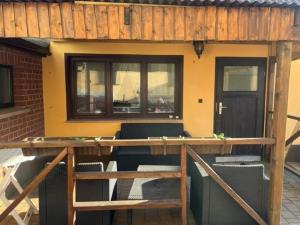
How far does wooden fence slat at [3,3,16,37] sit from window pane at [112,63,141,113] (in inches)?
122

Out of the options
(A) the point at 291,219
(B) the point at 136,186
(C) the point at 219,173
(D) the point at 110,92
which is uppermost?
(D) the point at 110,92

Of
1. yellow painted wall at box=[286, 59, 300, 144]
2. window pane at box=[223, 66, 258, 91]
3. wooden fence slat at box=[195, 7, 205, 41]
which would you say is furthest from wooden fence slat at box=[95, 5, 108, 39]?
yellow painted wall at box=[286, 59, 300, 144]

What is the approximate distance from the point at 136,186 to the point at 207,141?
1049 millimetres

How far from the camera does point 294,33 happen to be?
98.3 inches

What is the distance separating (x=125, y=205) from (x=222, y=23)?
190 cm

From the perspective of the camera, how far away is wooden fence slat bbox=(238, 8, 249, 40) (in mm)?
2404

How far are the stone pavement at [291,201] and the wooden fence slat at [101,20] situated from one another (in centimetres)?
277

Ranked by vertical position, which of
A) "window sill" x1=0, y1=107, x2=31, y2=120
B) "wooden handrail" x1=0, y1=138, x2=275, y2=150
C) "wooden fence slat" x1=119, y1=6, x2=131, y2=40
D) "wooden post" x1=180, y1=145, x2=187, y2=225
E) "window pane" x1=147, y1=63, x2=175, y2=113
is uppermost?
"wooden fence slat" x1=119, y1=6, x2=131, y2=40

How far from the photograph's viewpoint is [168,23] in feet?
7.79

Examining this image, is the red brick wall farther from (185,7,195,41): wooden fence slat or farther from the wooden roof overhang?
(185,7,195,41): wooden fence slat

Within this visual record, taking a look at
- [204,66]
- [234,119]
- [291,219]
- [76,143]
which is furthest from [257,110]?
[76,143]

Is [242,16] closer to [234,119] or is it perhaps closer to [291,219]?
[291,219]

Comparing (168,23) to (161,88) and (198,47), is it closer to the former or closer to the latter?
(198,47)

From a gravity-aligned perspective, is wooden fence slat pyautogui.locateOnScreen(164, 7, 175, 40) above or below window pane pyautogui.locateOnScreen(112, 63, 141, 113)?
above
